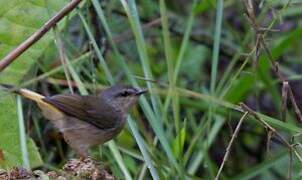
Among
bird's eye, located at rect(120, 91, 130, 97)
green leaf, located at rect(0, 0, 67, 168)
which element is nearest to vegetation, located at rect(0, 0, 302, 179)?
green leaf, located at rect(0, 0, 67, 168)

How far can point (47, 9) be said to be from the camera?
3.24 m

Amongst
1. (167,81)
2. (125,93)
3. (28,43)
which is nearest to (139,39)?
(28,43)

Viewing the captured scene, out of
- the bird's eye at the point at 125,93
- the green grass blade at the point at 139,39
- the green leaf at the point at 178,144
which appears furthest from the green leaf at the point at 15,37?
the bird's eye at the point at 125,93

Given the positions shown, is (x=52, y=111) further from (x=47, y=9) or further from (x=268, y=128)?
(x=268, y=128)

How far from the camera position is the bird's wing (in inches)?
156

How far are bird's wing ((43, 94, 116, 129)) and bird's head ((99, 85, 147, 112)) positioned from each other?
0.06 metres

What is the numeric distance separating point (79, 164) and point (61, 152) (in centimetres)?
216

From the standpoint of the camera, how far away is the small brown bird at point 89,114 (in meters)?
3.94

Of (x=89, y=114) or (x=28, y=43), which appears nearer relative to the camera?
(x=28, y=43)

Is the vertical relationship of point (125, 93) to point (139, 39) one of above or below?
below

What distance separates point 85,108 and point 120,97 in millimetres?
287

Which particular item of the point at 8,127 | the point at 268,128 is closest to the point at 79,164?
the point at 268,128

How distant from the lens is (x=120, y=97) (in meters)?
4.36

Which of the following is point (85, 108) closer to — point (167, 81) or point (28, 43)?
point (167, 81)
